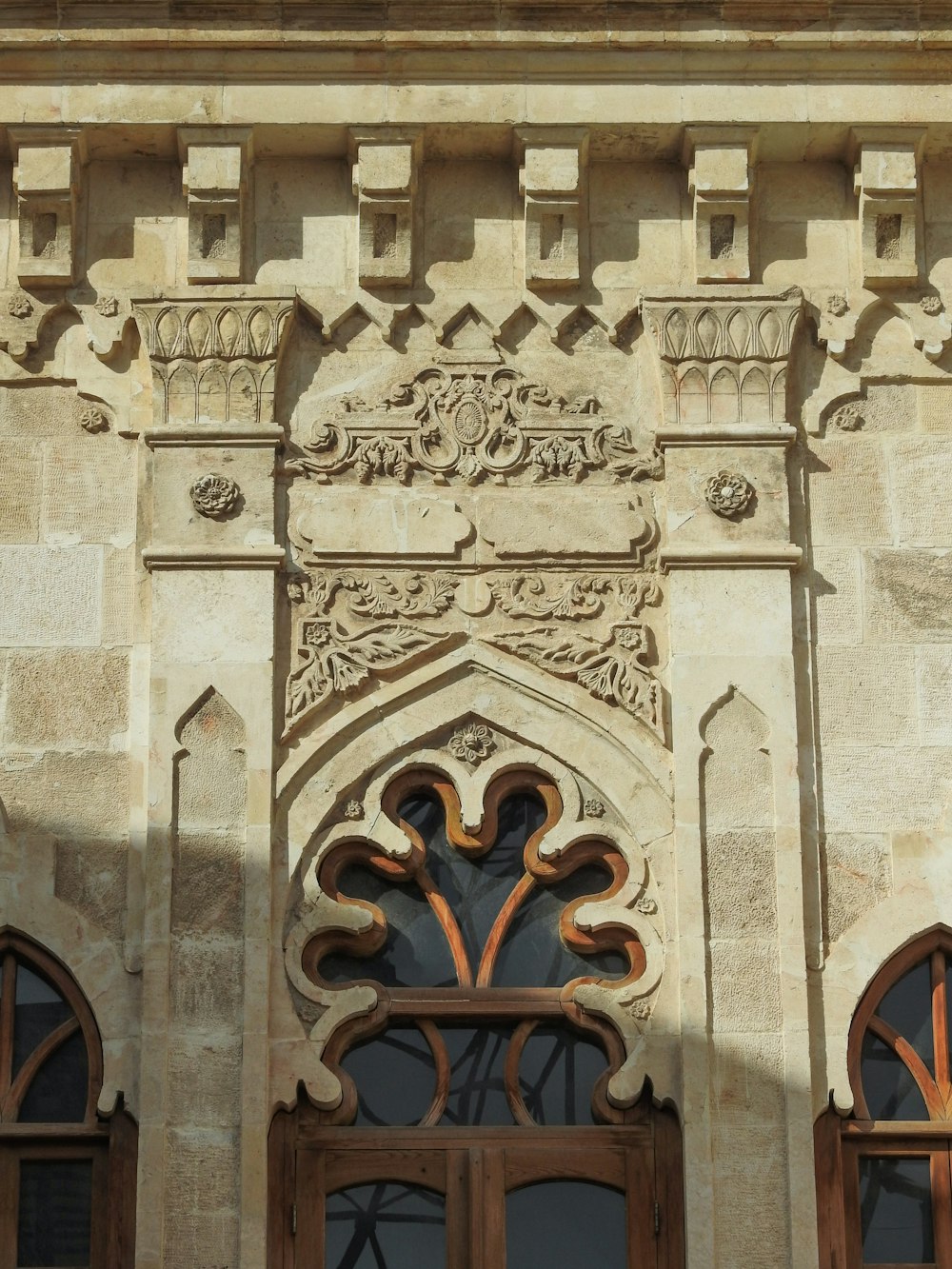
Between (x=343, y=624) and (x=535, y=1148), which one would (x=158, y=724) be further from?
(x=535, y=1148)

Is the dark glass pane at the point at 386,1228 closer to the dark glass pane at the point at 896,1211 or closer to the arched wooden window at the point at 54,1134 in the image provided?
the arched wooden window at the point at 54,1134

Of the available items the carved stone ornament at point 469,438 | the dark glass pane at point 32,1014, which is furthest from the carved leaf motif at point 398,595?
the dark glass pane at point 32,1014

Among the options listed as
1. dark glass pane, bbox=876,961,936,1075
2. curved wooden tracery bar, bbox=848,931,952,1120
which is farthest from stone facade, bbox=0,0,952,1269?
dark glass pane, bbox=876,961,936,1075

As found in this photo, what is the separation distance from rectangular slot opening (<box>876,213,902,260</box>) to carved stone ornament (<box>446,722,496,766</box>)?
2.98 m

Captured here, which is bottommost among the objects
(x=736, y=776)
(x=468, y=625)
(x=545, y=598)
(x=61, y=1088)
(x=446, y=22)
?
(x=61, y=1088)

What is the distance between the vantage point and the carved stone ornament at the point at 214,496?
462 inches

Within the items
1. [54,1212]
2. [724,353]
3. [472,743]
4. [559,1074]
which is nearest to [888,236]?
[724,353]

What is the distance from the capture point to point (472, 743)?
11547mm

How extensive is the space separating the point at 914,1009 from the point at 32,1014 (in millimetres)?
3796

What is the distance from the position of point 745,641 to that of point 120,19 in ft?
13.3

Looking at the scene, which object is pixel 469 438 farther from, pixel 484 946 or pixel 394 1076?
pixel 394 1076

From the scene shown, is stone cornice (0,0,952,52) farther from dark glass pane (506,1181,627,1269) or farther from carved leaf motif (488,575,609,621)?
dark glass pane (506,1181,627,1269)

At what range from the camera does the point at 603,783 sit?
451 inches

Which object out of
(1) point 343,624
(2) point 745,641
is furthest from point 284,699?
(2) point 745,641
